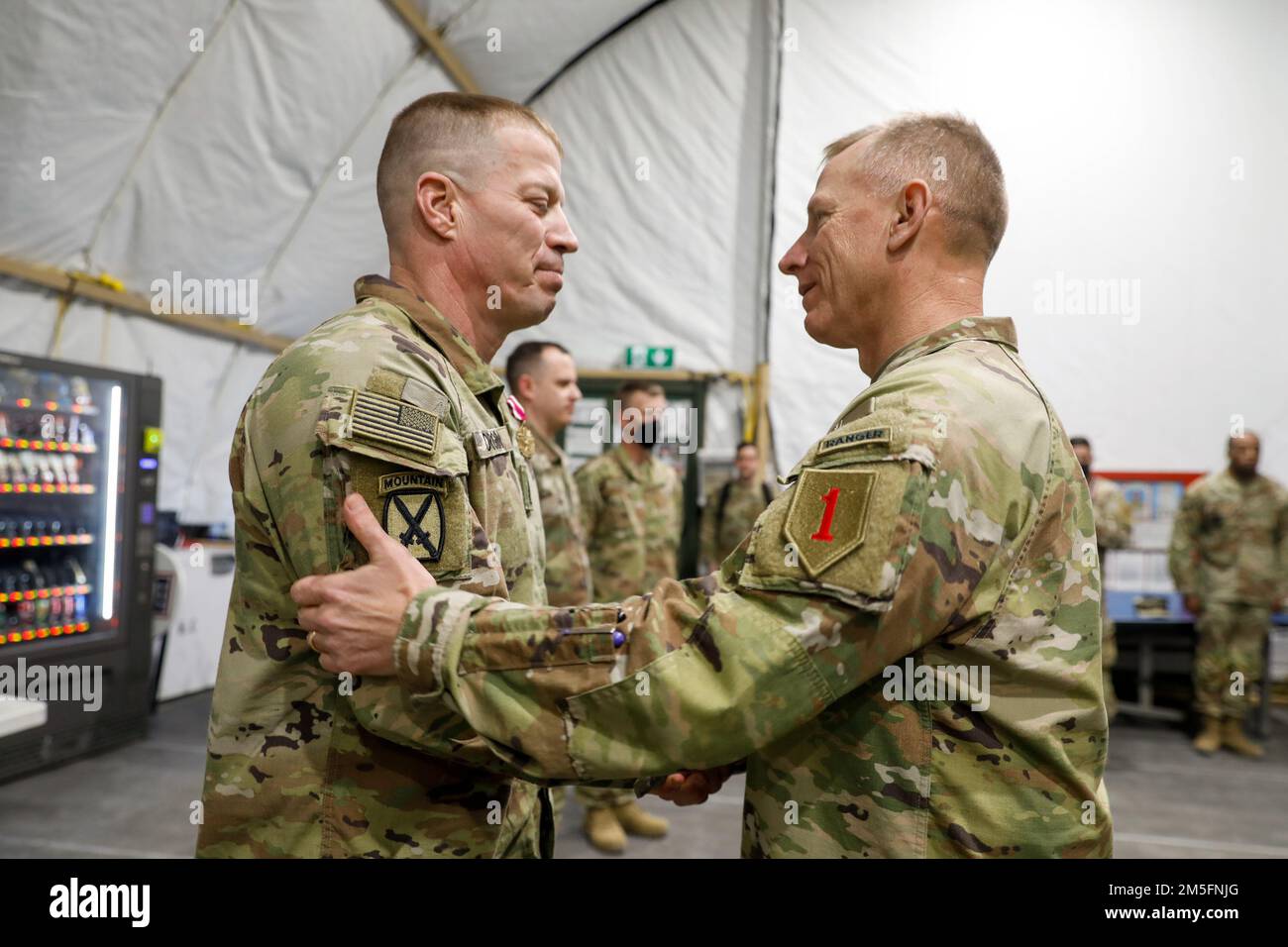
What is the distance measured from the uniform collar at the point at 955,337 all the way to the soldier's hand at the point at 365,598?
753mm

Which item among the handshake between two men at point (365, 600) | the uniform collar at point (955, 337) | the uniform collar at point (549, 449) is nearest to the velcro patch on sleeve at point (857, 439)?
the uniform collar at point (955, 337)

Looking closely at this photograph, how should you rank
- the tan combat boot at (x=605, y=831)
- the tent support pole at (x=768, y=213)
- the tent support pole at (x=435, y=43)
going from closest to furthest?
the tan combat boot at (x=605, y=831)
the tent support pole at (x=435, y=43)
the tent support pole at (x=768, y=213)

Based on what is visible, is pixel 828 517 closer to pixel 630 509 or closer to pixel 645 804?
pixel 645 804

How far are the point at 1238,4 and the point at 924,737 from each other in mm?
8485

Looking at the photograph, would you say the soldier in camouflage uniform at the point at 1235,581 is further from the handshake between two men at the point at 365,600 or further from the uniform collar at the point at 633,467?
the handshake between two men at the point at 365,600

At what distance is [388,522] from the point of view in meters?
1.10

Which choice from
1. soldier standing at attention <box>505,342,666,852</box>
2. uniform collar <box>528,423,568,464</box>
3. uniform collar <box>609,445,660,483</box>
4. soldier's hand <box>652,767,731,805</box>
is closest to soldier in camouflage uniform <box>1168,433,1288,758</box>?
uniform collar <box>609,445,660,483</box>

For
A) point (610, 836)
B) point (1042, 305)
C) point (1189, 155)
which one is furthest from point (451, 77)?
point (1189, 155)

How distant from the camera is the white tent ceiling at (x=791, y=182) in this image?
19.3ft

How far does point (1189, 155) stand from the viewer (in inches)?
281

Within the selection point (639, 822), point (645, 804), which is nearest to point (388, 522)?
point (639, 822)

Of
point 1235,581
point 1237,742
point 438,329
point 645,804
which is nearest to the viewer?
point 438,329

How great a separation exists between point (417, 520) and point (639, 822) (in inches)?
122
